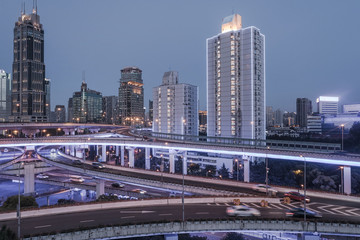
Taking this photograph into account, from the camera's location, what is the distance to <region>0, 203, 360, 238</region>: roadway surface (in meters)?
29.4

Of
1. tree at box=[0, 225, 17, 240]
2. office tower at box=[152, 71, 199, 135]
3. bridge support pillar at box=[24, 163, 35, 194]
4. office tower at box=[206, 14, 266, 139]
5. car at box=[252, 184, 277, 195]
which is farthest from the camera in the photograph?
office tower at box=[152, 71, 199, 135]

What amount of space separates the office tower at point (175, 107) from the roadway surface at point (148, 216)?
104089 mm

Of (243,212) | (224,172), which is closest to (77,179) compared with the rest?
(224,172)

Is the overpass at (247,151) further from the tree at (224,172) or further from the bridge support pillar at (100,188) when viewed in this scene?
the tree at (224,172)

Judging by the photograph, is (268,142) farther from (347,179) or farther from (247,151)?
(347,179)

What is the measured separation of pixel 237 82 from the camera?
353 ft

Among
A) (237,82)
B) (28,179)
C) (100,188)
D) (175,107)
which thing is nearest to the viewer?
(100,188)

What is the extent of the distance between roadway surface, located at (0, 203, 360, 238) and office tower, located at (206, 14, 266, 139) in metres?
69.5

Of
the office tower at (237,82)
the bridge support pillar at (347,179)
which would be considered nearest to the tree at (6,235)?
the bridge support pillar at (347,179)

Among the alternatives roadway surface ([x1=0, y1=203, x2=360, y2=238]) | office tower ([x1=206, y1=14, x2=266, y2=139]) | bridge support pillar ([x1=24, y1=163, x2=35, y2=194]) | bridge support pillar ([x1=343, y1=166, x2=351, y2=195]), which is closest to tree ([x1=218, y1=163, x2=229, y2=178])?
office tower ([x1=206, y1=14, x2=266, y2=139])

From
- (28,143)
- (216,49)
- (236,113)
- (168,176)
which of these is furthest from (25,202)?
(216,49)

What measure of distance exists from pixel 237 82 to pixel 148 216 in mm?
84804

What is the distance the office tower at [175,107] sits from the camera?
142375 mm

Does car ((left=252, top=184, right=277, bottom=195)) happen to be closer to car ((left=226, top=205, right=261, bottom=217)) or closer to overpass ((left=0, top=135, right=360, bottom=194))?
overpass ((left=0, top=135, right=360, bottom=194))
